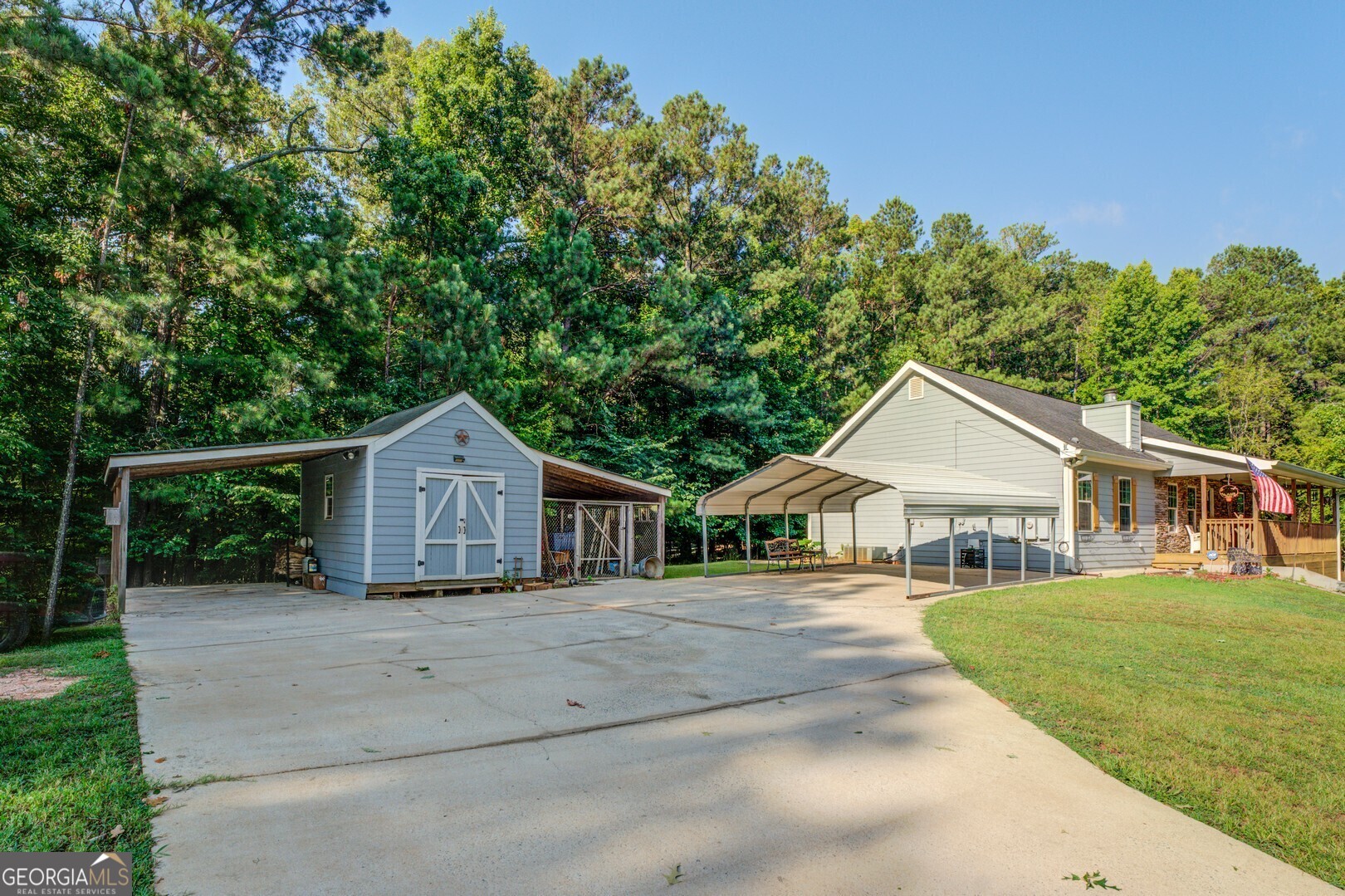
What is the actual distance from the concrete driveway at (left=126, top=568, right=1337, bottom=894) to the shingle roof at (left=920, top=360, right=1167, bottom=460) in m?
11.3

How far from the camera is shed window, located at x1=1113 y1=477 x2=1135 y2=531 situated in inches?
662

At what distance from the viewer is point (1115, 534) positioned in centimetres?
1642

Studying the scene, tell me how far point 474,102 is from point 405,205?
5.41 m

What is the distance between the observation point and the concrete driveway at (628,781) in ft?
8.61

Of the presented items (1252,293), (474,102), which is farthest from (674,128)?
(1252,293)

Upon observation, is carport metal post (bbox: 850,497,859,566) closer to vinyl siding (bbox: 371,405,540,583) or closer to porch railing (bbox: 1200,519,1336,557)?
vinyl siding (bbox: 371,405,540,583)

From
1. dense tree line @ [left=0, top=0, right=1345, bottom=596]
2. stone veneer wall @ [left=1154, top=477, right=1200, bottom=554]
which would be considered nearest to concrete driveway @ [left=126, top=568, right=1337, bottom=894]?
dense tree line @ [left=0, top=0, right=1345, bottom=596]

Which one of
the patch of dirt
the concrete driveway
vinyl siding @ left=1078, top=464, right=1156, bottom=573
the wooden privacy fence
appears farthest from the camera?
the wooden privacy fence

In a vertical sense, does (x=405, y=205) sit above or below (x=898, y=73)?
below

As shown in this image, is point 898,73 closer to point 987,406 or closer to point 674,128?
point 987,406

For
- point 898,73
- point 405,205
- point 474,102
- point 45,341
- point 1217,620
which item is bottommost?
point 1217,620

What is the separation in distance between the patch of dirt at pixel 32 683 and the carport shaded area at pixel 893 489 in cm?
966

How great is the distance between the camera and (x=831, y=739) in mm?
4250

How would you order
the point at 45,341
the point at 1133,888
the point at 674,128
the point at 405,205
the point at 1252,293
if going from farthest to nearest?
the point at 1252,293
the point at 674,128
the point at 405,205
the point at 45,341
the point at 1133,888
